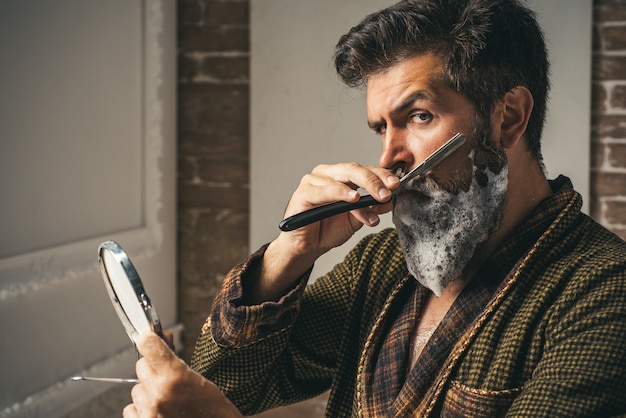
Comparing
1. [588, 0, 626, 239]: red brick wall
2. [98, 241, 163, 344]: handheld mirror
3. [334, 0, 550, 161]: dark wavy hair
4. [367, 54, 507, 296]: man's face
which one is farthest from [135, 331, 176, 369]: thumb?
[588, 0, 626, 239]: red brick wall

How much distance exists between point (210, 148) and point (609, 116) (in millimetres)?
1255

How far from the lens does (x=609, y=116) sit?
2084 millimetres

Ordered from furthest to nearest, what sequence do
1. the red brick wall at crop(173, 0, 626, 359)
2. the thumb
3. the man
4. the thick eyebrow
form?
the red brick wall at crop(173, 0, 626, 359) → the thick eyebrow → the man → the thumb

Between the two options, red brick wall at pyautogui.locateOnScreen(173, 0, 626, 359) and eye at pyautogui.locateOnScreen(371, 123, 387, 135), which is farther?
red brick wall at pyautogui.locateOnScreen(173, 0, 626, 359)

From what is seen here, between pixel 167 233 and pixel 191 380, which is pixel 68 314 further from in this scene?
pixel 191 380

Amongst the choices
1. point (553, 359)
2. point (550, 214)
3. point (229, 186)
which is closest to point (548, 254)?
point (550, 214)

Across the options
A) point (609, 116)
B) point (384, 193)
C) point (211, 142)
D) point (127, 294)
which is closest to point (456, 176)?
point (384, 193)

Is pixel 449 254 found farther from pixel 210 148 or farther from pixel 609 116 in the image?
pixel 210 148

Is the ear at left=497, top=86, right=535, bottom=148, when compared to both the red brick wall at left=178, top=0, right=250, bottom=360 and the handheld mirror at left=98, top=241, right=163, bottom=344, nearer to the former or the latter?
the handheld mirror at left=98, top=241, right=163, bottom=344

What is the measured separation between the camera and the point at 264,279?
4.15 ft

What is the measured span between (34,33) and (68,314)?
0.74m

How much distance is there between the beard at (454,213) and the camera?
1143 millimetres

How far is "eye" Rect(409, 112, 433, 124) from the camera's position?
1.13 metres

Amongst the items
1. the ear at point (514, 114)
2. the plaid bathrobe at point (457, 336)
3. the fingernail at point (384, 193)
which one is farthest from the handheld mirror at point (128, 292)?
the ear at point (514, 114)
